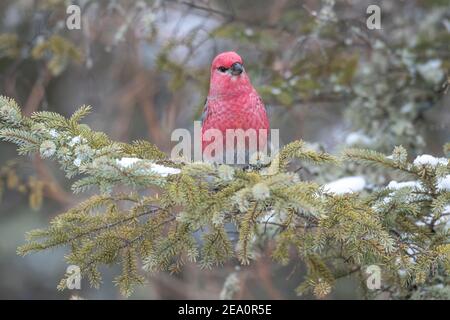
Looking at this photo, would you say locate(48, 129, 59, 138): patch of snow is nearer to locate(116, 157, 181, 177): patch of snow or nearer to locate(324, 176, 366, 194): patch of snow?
locate(116, 157, 181, 177): patch of snow

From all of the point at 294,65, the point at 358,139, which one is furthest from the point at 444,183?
the point at 294,65

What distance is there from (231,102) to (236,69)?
0.22 meters

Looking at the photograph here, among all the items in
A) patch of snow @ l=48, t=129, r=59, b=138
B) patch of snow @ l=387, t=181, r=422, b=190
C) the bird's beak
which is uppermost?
the bird's beak

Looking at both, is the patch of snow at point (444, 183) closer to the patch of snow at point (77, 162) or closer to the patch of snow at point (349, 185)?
the patch of snow at point (349, 185)

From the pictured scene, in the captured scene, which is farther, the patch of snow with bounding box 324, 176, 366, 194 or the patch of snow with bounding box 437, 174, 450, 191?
the patch of snow with bounding box 324, 176, 366, 194

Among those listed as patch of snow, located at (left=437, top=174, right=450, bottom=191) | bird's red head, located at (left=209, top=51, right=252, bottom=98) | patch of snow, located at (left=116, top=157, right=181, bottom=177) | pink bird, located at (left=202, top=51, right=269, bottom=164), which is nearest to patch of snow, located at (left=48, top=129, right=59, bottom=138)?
patch of snow, located at (left=116, top=157, right=181, bottom=177)

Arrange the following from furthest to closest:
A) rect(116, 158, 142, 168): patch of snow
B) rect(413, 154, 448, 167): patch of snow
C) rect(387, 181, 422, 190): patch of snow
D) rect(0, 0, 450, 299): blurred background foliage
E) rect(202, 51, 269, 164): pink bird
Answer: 1. rect(0, 0, 450, 299): blurred background foliage
2. rect(202, 51, 269, 164): pink bird
3. rect(387, 181, 422, 190): patch of snow
4. rect(413, 154, 448, 167): patch of snow
5. rect(116, 158, 142, 168): patch of snow

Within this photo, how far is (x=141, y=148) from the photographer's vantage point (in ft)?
9.29

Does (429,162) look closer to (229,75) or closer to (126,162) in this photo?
(126,162)

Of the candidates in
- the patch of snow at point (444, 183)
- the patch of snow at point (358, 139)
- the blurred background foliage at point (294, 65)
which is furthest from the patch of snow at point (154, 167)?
the patch of snow at point (358, 139)

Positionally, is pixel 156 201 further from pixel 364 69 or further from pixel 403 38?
pixel 403 38

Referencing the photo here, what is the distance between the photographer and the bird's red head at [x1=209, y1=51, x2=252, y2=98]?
389cm

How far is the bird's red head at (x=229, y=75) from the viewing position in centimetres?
389
